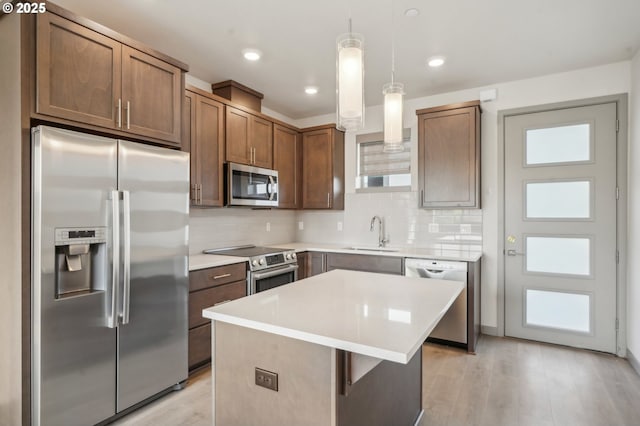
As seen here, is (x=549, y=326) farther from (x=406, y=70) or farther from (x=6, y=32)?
(x=6, y=32)

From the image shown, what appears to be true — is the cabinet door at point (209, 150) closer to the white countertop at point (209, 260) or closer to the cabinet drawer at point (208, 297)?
the white countertop at point (209, 260)

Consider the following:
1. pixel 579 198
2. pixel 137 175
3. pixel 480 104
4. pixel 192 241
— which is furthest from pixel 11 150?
pixel 579 198

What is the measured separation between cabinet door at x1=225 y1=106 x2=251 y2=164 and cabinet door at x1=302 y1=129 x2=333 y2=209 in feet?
3.50

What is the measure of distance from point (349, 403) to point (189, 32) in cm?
277

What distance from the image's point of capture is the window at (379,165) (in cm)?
434

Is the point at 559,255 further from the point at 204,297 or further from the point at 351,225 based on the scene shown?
the point at 204,297

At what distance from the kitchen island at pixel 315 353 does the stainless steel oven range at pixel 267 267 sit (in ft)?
4.92

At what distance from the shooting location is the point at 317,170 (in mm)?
4586

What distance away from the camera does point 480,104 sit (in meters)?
3.78

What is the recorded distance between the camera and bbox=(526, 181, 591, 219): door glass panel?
3412mm

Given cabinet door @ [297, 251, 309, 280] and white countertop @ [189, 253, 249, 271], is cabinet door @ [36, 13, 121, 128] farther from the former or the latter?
cabinet door @ [297, 251, 309, 280]

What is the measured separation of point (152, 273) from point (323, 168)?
2.68m

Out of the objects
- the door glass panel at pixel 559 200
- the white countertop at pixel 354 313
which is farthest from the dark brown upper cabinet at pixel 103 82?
the door glass panel at pixel 559 200

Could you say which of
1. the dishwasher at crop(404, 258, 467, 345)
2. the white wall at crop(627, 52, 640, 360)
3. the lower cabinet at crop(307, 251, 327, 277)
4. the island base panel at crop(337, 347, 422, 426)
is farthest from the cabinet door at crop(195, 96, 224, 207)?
the white wall at crop(627, 52, 640, 360)
